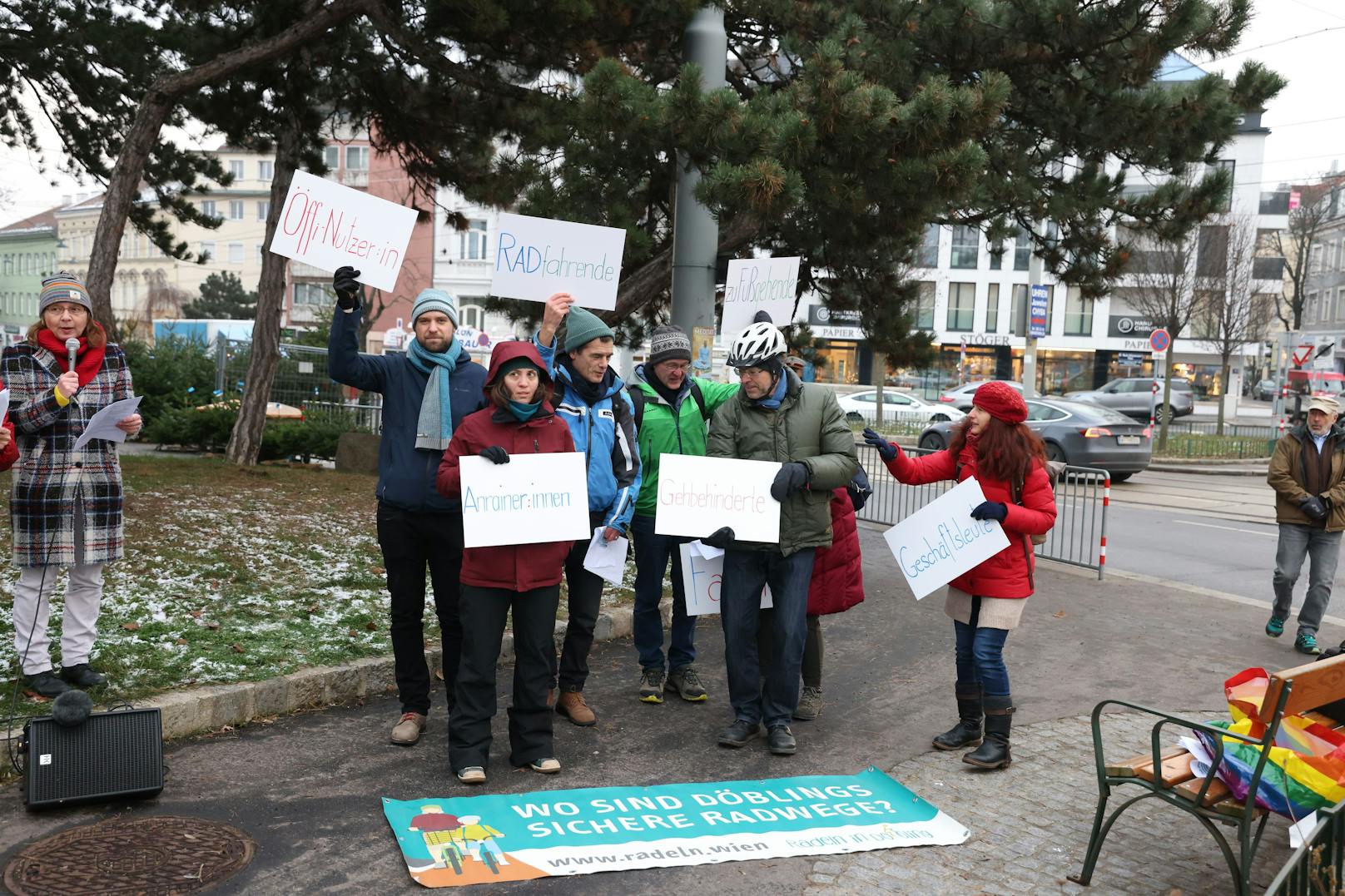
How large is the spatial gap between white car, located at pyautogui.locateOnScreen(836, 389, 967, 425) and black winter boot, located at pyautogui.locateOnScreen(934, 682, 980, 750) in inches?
1071

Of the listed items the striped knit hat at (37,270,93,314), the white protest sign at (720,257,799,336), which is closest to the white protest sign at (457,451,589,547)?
the striped knit hat at (37,270,93,314)

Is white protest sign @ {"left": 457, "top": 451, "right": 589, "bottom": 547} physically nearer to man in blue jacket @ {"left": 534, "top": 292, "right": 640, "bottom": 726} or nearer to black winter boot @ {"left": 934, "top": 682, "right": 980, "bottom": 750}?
man in blue jacket @ {"left": 534, "top": 292, "right": 640, "bottom": 726}

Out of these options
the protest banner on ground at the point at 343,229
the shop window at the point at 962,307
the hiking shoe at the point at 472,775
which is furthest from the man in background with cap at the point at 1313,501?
the shop window at the point at 962,307

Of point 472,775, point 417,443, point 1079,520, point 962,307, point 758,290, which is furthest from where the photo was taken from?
point 962,307

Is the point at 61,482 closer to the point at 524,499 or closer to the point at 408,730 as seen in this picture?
the point at 408,730

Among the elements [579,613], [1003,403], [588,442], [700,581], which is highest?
[1003,403]

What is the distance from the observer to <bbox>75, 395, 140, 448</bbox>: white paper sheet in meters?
5.11

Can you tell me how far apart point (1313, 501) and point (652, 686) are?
16.6 ft

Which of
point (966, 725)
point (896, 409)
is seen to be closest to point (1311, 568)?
point (966, 725)

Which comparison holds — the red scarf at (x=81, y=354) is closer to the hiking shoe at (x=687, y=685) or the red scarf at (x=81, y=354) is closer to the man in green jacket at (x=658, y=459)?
the man in green jacket at (x=658, y=459)

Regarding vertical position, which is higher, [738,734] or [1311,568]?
[1311,568]

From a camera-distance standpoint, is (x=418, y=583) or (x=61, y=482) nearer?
(x=61, y=482)

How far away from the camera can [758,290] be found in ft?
24.3

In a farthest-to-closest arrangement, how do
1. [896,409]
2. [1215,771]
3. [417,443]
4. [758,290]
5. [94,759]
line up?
[896,409], [758,290], [417,443], [94,759], [1215,771]
